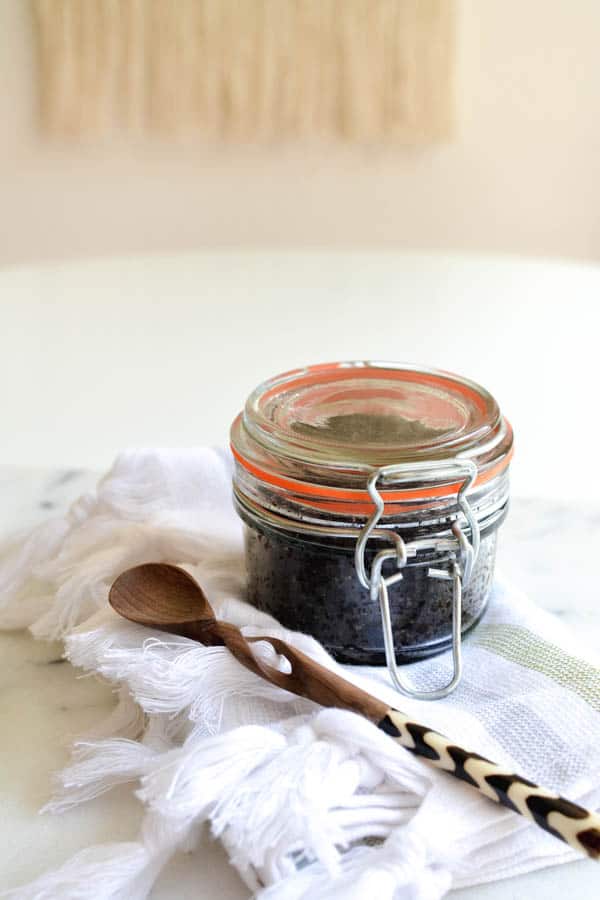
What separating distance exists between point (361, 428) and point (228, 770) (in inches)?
9.5

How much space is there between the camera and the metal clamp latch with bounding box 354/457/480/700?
1.89 ft

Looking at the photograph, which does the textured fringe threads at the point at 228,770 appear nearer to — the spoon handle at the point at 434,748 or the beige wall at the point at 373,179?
the spoon handle at the point at 434,748

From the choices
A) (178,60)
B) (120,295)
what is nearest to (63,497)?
(120,295)

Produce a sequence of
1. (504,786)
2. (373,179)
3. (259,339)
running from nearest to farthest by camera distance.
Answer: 1. (504,786)
2. (259,339)
3. (373,179)

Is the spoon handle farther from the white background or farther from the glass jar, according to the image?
A: the white background

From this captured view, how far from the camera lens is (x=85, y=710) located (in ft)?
2.06

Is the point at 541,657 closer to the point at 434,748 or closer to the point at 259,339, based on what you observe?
the point at 434,748

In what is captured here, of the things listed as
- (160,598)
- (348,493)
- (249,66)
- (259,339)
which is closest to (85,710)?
(160,598)

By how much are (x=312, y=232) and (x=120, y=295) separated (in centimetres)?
147

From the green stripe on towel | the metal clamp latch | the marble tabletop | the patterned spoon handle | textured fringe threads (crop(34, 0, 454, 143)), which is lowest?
the marble tabletop

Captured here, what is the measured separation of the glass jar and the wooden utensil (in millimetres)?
47

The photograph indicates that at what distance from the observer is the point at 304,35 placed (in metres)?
2.48

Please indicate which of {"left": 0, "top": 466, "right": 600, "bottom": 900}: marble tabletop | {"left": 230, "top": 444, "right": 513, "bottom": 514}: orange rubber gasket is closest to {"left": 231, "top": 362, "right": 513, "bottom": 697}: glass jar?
{"left": 230, "top": 444, "right": 513, "bottom": 514}: orange rubber gasket

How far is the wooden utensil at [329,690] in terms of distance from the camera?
47cm
